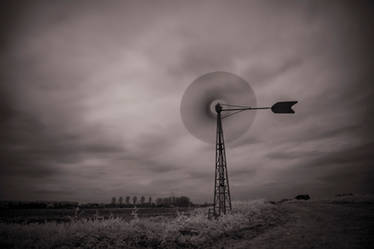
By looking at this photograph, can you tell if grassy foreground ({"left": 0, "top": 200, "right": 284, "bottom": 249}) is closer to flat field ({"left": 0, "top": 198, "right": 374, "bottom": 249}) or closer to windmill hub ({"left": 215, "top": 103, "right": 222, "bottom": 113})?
flat field ({"left": 0, "top": 198, "right": 374, "bottom": 249})

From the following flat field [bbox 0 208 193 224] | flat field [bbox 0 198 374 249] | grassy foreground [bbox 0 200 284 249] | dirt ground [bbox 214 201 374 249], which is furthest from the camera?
flat field [bbox 0 208 193 224]

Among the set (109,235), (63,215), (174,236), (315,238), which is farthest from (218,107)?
(63,215)

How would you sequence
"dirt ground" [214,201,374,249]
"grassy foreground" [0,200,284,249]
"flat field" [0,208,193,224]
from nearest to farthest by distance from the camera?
"dirt ground" [214,201,374,249] < "grassy foreground" [0,200,284,249] < "flat field" [0,208,193,224]

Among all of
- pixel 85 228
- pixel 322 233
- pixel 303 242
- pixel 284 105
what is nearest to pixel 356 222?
pixel 322 233

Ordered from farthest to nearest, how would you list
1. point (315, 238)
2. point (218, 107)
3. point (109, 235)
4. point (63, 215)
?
point (63, 215) → point (218, 107) → point (109, 235) → point (315, 238)

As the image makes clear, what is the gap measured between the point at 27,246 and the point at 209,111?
14834mm

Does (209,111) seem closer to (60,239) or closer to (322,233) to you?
(322,233)

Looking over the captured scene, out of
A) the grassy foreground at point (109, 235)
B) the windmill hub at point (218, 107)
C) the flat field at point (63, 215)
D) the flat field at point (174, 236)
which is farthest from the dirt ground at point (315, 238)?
the windmill hub at point (218, 107)

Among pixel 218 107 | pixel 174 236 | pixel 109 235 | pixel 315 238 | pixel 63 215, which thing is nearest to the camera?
pixel 315 238

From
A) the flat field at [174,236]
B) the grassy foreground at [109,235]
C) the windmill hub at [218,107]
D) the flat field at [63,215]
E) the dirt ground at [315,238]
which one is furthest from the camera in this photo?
the windmill hub at [218,107]

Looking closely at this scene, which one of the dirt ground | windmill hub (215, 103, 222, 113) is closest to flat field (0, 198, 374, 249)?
the dirt ground

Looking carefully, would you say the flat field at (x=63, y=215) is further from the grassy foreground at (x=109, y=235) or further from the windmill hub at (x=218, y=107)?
the windmill hub at (x=218, y=107)

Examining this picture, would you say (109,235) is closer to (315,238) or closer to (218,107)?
(315,238)

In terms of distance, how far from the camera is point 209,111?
1816 cm
